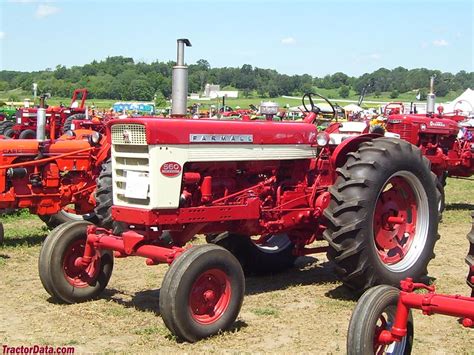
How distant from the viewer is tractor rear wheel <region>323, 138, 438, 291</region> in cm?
574

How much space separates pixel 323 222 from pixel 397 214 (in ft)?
2.37

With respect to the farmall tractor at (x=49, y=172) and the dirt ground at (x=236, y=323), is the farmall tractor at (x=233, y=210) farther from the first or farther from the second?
the farmall tractor at (x=49, y=172)

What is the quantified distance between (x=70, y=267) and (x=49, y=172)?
3.13m

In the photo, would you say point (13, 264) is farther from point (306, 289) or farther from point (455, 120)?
point (455, 120)

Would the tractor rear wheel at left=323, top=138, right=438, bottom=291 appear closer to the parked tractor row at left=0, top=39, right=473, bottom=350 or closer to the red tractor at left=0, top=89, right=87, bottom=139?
the parked tractor row at left=0, top=39, right=473, bottom=350

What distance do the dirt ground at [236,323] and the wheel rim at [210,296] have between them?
18 centimetres

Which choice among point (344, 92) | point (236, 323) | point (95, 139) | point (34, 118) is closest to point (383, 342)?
point (236, 323)

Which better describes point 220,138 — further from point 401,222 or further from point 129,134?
point 401,222

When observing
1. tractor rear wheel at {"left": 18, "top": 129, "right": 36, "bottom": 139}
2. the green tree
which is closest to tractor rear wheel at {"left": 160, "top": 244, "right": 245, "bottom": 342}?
tractor rear wheel at {"left": 18, "top": 129, "right": 36, "bottom": 139}

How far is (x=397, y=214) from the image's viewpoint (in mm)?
6445

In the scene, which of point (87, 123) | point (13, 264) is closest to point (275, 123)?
point (13, 264)

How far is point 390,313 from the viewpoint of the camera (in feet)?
12.4

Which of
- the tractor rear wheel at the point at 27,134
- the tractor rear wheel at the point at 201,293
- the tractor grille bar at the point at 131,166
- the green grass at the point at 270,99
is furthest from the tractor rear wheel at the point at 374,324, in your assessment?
the green grass at the point at 270,99

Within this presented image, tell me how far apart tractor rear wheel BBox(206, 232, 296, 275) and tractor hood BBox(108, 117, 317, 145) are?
131 centimetres
